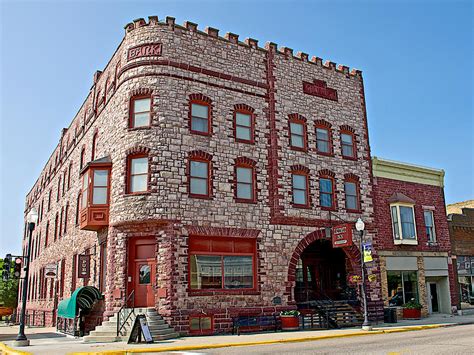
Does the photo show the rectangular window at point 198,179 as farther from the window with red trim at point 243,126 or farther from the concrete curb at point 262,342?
the concrete curb at point 262,342

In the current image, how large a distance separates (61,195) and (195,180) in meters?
17.2

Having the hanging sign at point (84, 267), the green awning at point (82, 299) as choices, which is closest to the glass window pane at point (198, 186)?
Result: the green awning at point (82, 299)

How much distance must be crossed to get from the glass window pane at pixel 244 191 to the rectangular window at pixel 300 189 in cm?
253

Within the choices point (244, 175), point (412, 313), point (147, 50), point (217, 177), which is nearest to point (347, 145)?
point (244, 175)

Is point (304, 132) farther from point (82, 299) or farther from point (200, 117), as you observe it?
point (82, 299)

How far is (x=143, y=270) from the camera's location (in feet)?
65.3

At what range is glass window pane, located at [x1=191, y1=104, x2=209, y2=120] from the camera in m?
21.8

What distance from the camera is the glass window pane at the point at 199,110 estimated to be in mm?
21781

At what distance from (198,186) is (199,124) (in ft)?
9.56

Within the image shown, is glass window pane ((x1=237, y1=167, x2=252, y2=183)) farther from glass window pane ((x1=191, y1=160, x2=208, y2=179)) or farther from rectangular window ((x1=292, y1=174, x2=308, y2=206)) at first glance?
rectangular window ((x1=292, y1=174, x2=308, y2=206))

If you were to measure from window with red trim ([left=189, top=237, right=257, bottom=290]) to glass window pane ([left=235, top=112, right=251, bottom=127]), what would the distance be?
5.58 metres

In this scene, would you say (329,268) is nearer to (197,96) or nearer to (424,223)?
(424,223)

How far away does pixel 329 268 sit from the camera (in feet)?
87.9

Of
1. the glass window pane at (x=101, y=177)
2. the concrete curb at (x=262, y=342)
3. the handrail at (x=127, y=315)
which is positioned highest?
the glass window pane at (x=101, y=177)
